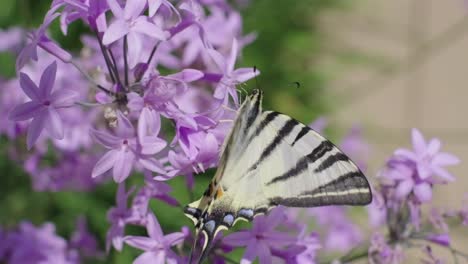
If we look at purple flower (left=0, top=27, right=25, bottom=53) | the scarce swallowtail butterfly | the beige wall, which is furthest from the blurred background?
the scarce swallowtail butterfly

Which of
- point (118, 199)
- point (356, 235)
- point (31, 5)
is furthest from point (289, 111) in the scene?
point (118, 199)

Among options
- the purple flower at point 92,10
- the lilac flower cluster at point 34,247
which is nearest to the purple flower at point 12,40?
the lilac flower cluster at point 34,247

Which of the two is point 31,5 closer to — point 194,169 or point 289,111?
point 289,111

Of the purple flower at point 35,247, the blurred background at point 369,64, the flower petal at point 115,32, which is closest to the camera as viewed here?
the flower petal at point 115,32

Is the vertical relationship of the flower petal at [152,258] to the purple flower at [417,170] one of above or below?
below

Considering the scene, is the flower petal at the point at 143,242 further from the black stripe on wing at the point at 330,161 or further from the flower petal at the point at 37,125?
the black stripe on wing at the point at 330,161

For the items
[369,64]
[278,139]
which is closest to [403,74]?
[369,64]

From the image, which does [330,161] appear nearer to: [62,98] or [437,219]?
[437,219]
